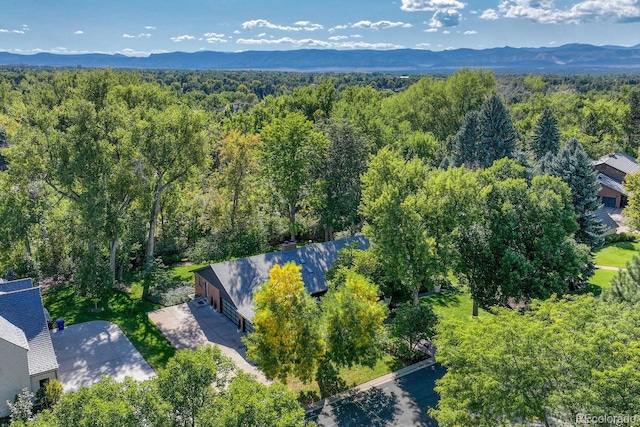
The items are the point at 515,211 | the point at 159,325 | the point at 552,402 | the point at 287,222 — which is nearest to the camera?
the point at 552,402

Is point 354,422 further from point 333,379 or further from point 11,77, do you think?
point 11,77

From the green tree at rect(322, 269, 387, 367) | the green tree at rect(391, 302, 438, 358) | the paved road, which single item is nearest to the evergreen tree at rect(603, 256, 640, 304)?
the green tree at rect(391, 302, 438, 358)

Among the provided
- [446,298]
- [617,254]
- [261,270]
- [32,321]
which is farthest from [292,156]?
[617,254]

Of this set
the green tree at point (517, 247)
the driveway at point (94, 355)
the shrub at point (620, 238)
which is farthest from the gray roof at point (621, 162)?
the driveway at point (94, 355)

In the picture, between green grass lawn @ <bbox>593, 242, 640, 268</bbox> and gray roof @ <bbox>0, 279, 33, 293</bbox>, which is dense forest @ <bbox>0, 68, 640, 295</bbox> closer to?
gray roof @ <bbox>0, 279, 33, 293</bbox>

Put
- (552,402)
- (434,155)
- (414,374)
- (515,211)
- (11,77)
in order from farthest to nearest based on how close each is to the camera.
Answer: (11,77), (434,155), (515,211), (414,374), (552,402)

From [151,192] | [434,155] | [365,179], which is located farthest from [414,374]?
[434,155]

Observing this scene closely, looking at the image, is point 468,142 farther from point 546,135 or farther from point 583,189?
point 583,189
